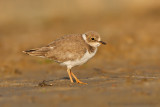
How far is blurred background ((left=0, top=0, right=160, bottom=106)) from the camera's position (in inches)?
508

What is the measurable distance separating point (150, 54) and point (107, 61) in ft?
5.56

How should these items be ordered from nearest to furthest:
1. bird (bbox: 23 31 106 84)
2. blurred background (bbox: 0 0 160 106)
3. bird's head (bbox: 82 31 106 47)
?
bird (bbox: 23 31 106 84)
bird's head (bbox: 82 31 106 47)
blurred background (bbox: 0 0 160 106)

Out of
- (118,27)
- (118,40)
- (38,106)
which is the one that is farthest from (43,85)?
(118,27)

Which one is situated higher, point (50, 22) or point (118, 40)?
point (50, 22)

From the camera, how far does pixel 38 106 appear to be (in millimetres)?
5578

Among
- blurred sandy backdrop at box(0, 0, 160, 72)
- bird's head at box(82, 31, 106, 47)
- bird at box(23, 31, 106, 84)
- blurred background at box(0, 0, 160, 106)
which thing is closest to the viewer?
bird at box(23, 31, 106, 84)

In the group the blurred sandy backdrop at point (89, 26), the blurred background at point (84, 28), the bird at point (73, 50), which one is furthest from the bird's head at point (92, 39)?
the blurred sandy backdrop at point (89, 26)

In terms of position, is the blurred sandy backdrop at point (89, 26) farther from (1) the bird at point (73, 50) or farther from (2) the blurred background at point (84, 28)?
(1) the bird at point (73, 50)

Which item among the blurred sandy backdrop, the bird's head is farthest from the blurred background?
the bird's head

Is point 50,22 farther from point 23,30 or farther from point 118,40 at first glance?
point 118,40

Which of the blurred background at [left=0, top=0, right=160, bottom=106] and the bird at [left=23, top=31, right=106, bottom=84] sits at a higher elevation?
the blurred background at [left=0, top=0, right=160, bottom=106]

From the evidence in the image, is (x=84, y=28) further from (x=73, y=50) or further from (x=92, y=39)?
(x=73, y=50)

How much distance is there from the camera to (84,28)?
17828mm

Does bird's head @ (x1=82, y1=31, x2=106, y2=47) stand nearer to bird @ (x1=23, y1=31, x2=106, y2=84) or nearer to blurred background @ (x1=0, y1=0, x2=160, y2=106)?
bird @ (x1=23, y1=31, x2=106, y2=84)
